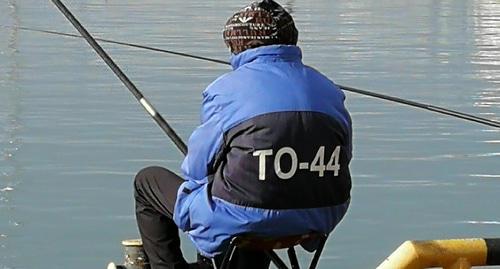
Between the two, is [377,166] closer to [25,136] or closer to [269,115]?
[25,136]

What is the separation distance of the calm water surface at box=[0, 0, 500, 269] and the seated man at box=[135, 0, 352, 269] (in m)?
2.57

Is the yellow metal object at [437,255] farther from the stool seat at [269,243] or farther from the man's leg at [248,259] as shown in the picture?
the man's leg at [248,259]

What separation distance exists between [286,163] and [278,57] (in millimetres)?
325

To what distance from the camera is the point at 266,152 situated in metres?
3.52

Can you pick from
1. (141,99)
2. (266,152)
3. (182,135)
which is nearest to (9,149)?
(182,135)

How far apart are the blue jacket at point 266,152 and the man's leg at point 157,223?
0.30 meters

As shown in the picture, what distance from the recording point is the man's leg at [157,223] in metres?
4.01

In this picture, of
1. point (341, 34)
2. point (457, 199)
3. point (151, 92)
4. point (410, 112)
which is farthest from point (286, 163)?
point (341, 34)

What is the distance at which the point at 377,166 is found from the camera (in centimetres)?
887

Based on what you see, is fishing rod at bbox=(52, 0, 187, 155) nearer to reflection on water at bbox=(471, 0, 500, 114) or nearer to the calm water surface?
the calm water surface

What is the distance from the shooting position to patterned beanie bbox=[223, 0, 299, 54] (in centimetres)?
370

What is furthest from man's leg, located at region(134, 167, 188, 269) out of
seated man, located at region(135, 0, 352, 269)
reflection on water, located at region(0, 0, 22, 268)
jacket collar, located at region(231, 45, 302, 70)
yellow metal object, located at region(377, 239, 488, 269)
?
reflection on water, located at region(0, 0, 22, 268)

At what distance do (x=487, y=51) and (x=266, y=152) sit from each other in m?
14.8

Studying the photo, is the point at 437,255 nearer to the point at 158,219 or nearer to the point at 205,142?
the point at 205,142
